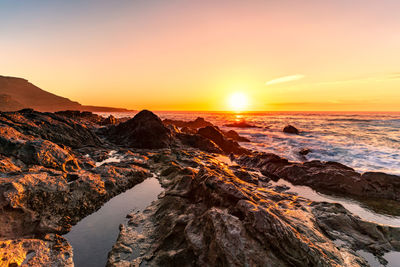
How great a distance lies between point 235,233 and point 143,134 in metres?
19.8

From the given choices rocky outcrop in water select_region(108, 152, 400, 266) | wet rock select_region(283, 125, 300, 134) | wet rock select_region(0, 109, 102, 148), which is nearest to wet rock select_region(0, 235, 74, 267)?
rocky outcrop in water select_region(108, 152, 400, 266)

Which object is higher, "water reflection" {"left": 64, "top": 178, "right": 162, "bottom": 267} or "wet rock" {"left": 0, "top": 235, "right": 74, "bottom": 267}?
"wet rock" {"left": 0, "top": 235, "right": 74, "bottom": 267}

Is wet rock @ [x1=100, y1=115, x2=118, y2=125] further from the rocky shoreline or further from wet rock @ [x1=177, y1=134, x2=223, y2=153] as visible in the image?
the rocky shoreline

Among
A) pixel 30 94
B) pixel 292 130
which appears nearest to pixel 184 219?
pixel 292 130

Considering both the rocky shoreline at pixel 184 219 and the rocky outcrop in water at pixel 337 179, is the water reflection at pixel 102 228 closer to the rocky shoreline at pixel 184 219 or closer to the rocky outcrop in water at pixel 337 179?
the rocky shoreline at pixel 184 219

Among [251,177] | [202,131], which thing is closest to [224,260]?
[251,177]

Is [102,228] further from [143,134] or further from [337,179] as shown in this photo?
[143,134]

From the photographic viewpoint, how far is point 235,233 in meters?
4.72

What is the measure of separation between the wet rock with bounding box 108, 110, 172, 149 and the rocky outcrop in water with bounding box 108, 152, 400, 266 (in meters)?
13.9

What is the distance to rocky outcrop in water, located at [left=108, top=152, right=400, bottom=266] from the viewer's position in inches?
179

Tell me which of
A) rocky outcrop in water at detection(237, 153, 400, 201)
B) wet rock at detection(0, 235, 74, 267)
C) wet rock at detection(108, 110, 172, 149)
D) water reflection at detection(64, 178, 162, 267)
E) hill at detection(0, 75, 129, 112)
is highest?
hill at detection(0, 75, 129, 112)

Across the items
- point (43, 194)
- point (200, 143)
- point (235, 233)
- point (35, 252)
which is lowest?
point (200, 143)

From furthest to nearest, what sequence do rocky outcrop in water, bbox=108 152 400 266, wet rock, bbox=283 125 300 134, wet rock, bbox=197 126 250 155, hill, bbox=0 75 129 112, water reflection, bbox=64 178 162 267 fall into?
1. hill, bbox=0 75 129 112
2. wet rock, bbox=283 125 300 134
3. wet rock, bbox=197 126 250 155
4. water reflection, bbox=64 178 162 267
5. rocky outcrop in water, bbox=108 152 400 266

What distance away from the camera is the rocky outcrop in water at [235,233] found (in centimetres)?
455
